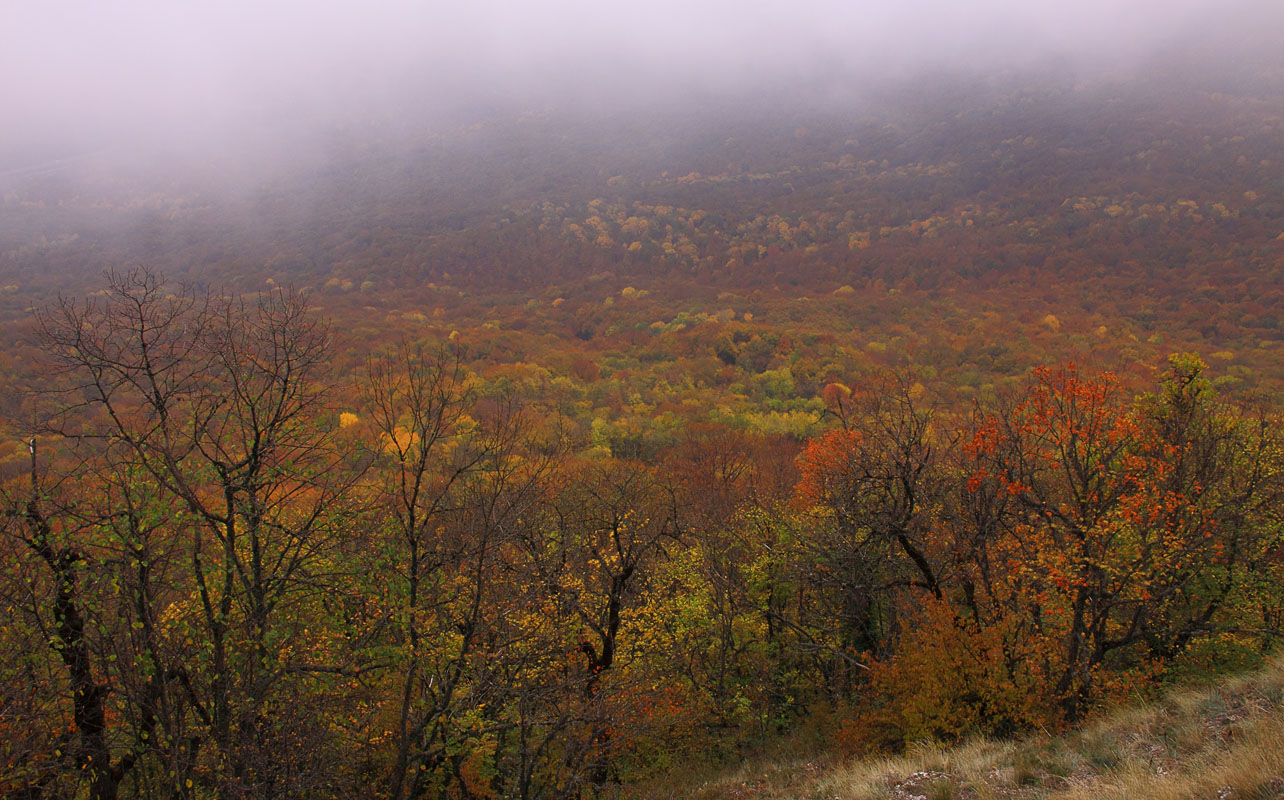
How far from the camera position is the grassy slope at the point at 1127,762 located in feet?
18.6

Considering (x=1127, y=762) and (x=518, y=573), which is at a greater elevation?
(x=1127, y=762)

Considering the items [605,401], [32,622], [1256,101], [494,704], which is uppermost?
[1256,101]

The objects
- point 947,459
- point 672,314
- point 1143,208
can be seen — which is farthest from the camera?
point 1143,208

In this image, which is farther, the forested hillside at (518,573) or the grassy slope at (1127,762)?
the forested hillside at (518,573)

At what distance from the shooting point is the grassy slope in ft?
18.6

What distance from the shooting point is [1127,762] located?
24.2 ft

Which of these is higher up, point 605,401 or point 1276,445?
point 1276,445

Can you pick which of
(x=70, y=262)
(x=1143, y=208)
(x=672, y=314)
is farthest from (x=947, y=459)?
(x=70, y=262)

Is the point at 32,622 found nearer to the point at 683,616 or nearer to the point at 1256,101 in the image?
the point at 683,616

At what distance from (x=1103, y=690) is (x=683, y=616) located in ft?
31.3

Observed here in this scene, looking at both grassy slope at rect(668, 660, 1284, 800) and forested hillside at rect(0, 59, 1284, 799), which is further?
forested hillside at rect(0, 59, 1284, 799)

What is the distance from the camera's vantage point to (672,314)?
125 meters

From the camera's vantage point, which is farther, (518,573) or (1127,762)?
(518,573)

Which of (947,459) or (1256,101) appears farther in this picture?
(1256,101)
